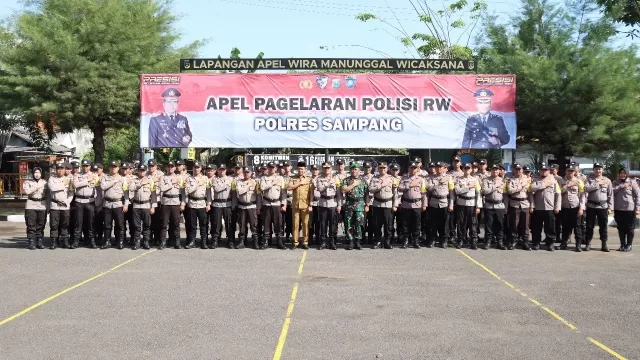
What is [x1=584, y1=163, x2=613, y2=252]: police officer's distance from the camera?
14.2 meters

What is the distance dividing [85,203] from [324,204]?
15.0 feet

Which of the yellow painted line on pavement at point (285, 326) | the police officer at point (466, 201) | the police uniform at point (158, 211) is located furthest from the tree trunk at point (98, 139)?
the yellow painted line on pavement at point (285, 326)

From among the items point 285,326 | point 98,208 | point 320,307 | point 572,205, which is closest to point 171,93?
point 98,208

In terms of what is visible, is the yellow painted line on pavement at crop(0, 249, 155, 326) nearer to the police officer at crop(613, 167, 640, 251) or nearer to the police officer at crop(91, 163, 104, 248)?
the police officer at crop(91, 163, 104, 248)

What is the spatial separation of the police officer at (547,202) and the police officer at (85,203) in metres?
8.39

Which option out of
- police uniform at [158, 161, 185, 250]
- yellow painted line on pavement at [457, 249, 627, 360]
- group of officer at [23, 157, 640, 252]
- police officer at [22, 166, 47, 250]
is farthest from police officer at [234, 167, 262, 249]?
yellow painted line on pavement at [457, 249, 627, 360]

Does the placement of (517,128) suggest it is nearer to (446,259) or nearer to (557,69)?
(557,69)

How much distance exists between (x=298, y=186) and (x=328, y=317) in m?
6.77

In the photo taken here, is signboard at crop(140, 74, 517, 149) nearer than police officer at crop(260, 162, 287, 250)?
No

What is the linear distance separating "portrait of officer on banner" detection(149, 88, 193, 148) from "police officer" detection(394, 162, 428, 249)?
6.76 metres

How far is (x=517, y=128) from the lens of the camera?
20281mm

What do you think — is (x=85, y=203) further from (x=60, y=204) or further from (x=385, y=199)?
(x=385, y=199)

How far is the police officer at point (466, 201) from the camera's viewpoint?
14305mm

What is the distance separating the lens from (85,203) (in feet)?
46.8
